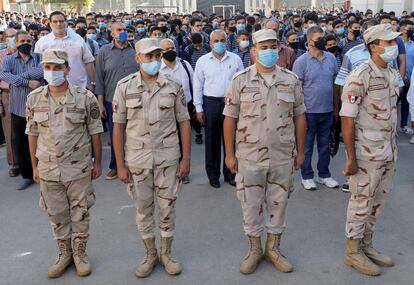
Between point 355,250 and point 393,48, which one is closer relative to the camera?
point 393,48

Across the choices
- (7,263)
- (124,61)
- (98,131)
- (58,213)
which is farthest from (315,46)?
(7,263)

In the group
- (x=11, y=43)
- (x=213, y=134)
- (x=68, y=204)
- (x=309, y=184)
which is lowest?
(x=309, y=184)

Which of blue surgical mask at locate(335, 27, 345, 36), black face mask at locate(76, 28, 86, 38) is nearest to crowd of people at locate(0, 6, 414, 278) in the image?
blue surgical mask at locate(335, 27, 345, 36)

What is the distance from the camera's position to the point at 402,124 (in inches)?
294

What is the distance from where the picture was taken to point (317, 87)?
5027 millimetres

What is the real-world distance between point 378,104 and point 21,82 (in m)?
3.78

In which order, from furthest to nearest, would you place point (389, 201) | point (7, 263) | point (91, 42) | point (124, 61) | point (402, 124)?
point (91, 42)
point (402, 124)
point (124, 61)
point (389, 201)
point (7, 263)

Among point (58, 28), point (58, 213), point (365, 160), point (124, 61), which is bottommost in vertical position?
point (58, 213)

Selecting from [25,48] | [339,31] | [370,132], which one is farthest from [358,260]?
[339,31]

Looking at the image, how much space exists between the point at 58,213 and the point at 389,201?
331 centimetres

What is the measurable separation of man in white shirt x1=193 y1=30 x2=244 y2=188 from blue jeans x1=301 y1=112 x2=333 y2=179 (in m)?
0.89

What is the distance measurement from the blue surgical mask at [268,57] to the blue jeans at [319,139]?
1.94 meters

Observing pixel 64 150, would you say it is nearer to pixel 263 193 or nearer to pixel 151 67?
pixel 151 67

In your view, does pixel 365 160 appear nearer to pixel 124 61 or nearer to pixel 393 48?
pixel 393 48
